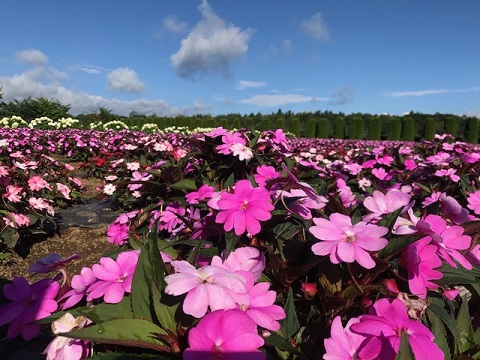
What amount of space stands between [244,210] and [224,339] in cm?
45

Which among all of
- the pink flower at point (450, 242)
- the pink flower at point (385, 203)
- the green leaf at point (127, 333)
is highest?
the pink flower at point (385, 203)

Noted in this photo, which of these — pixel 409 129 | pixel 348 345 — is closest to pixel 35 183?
pixel 348 345

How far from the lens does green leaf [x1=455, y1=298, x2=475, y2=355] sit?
885 mm

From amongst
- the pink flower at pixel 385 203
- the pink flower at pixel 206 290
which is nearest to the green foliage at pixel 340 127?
the pink flower at pixel 385 203

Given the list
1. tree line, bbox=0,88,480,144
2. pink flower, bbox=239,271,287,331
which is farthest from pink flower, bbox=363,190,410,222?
tree line, bbox=0,88,480,144

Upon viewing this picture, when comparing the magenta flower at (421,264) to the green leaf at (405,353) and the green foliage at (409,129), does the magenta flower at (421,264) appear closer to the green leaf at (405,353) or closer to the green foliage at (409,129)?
the green leaf at (405,353)

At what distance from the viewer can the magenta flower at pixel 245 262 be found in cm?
90

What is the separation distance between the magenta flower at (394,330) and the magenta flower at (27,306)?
2.25 ft

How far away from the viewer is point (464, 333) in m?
0.90

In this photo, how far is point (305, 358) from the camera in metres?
0.77

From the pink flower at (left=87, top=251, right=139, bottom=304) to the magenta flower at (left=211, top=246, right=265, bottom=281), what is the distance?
0.21 m

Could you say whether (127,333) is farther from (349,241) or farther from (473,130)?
(473,130)

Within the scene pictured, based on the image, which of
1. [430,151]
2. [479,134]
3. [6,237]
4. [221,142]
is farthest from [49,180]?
[479,134]

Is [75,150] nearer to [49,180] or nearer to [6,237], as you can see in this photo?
[49,180]
